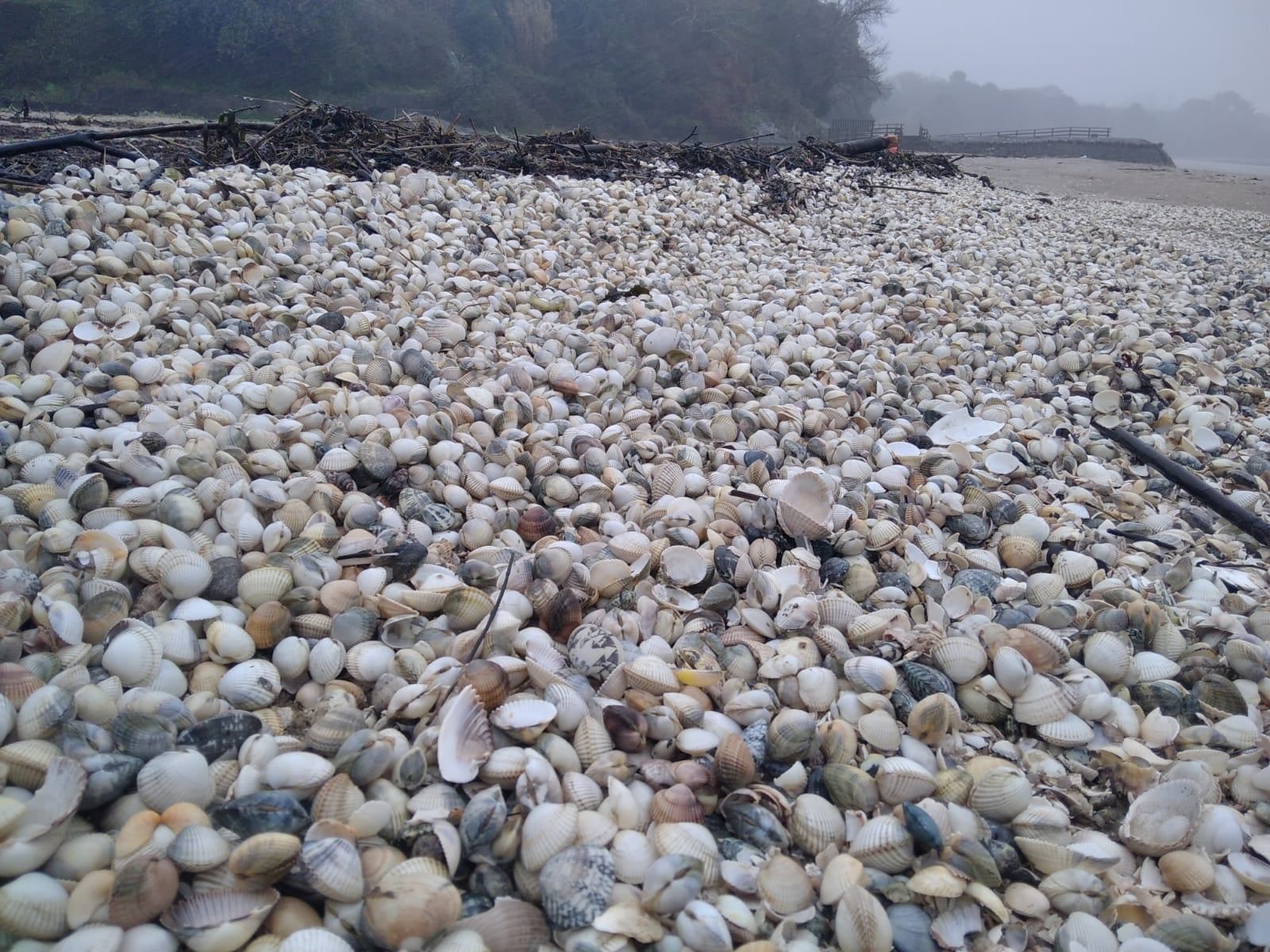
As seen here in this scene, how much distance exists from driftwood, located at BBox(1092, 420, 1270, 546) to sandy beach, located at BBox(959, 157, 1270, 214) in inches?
374

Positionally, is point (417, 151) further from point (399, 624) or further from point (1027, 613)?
point (1027, 613)

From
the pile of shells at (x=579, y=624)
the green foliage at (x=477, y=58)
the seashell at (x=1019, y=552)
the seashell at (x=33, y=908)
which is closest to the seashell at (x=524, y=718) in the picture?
the pile of shells at (x=579, y=624)

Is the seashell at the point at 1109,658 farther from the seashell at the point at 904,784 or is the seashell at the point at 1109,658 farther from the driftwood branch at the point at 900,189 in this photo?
the driftwood branch at the point at 900,189

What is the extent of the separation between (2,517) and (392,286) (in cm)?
204

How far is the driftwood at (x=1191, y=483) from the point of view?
7.90 feet

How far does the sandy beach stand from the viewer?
1201 centimetres

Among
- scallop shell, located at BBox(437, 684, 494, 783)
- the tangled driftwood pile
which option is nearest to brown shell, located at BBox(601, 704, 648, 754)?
scallop shell, located at BBox(437, 684, 494, 783)

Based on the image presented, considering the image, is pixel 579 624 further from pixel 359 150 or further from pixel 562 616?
pixel 359 150

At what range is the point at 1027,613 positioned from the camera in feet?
6.34

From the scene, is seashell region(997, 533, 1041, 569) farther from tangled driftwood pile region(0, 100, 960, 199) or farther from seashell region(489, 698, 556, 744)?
tangled driftwood pile region(0, 100, 960, 199)

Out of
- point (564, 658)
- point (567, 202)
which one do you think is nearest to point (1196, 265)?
point (567, 202)

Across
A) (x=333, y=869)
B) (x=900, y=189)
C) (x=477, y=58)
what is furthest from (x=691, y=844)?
(x=477, y=58)

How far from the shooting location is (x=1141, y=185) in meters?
14.5

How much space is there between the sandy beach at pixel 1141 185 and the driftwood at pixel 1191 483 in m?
9.51
